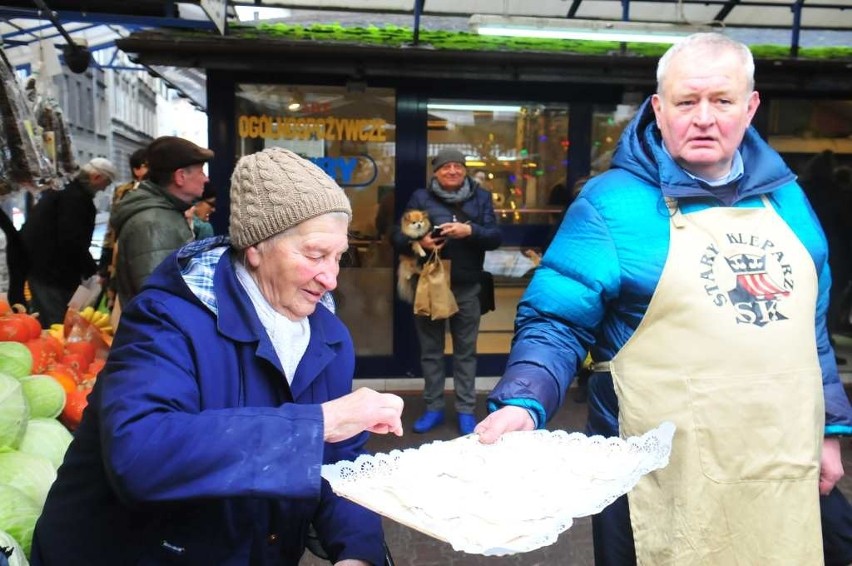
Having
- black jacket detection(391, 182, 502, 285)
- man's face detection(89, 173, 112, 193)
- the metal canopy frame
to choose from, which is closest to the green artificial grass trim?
the metal canopy frame

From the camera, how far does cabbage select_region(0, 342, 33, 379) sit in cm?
302

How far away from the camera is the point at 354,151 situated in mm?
6293

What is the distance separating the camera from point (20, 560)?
1808mm

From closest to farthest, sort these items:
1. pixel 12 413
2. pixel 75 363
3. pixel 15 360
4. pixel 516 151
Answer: pixel 12 413
pixel 15 360
pixel 75 363
pixel 516 151

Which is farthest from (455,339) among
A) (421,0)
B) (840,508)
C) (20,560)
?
(20,560)

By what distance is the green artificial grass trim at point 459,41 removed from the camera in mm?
5457

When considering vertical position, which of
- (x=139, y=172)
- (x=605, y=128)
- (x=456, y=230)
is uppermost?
(x=605, y=128)

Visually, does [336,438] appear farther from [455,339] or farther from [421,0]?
[421,0]

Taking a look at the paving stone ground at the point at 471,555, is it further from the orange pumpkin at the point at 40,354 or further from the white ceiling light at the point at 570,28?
the white ceiling light at the point at 570,28

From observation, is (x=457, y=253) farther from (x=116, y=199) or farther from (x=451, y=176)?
(x=116, y=199)

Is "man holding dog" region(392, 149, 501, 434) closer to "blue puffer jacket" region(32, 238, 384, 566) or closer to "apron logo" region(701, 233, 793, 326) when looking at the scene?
"apron logo" region(701, 233, 793, 326)

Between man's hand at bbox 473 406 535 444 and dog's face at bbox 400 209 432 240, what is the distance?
366cm

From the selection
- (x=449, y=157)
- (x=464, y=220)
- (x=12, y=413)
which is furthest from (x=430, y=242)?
(x=12, y=413)

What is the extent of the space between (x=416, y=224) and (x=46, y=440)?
3139 millimetres
